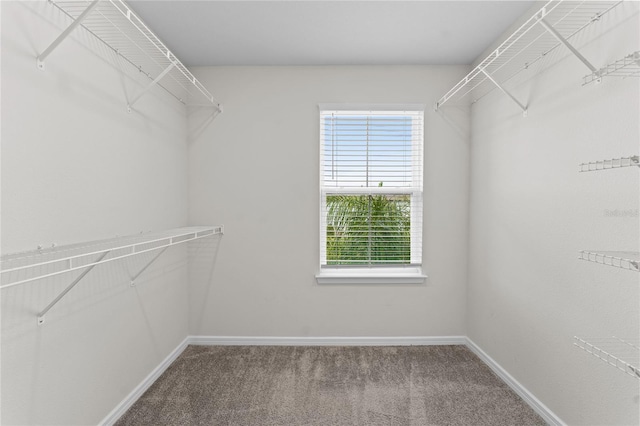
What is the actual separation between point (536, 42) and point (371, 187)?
1.42m

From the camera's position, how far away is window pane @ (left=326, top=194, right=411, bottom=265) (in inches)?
113

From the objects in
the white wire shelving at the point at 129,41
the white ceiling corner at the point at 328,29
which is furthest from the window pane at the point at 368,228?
the white wire shelving at the point at 129,41

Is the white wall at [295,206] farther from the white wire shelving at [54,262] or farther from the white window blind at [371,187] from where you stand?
the white wire shelving at [54,262]

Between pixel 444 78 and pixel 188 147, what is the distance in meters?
2.16

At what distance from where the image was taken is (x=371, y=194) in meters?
2.86

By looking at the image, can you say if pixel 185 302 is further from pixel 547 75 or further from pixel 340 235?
pixel 547 75

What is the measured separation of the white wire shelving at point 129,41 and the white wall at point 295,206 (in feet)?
0.81

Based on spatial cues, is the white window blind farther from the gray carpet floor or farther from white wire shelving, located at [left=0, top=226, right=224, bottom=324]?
white wire shelving, located at [left=0, top=226, right=224, bottom=324]

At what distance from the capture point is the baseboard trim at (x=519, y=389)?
1.81m

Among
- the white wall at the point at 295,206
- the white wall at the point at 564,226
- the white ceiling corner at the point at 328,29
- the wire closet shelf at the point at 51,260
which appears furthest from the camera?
the white wall at the point at 295,206

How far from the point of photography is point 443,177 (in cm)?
280

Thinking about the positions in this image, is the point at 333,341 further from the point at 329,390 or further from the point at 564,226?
the point at 564,226

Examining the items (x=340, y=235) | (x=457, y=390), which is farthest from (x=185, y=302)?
(x=457, y=390)

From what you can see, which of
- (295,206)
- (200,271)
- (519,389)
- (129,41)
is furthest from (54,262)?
(519,389)
